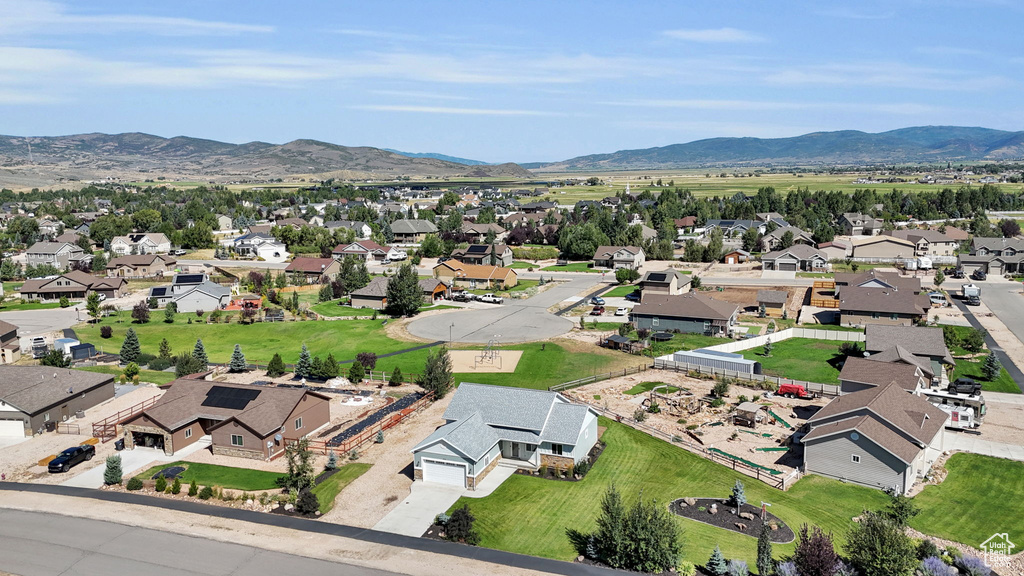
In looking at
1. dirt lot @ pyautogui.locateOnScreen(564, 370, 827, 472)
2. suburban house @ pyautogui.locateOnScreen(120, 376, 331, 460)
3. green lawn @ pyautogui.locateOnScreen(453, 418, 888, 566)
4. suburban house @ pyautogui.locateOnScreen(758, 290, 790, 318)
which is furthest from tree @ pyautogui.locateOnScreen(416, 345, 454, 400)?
suburban house @ pyautogui.locateOnScreen(758, 290, 790, 318)

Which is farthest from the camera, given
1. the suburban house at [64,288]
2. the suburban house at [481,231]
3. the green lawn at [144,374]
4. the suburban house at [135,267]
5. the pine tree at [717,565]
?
the suburban house at [481,231]

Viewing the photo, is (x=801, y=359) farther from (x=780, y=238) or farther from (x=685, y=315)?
(x=780, y=238)

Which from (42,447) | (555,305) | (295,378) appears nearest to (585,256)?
(555,305)

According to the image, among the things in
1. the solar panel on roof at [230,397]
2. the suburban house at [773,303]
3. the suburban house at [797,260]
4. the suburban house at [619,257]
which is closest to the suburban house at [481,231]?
the suburban house at [619,257]

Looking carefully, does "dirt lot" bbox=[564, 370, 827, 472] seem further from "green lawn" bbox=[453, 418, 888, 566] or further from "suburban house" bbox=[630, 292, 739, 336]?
"suburban house" bbox=[630, 292, 739, 336]

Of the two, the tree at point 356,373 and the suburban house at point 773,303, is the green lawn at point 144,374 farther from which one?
the suburban house at point 773,303
